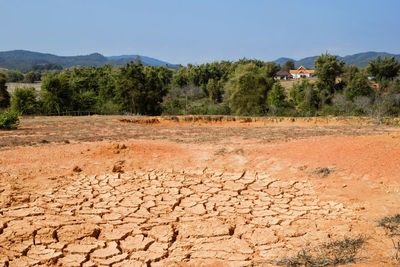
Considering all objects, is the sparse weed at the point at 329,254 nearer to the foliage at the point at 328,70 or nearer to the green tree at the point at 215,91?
the foliage at the point at 328,70

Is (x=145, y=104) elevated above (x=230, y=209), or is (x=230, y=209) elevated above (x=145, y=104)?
(x=145, y=104)

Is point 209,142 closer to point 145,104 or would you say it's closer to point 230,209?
point 230,209

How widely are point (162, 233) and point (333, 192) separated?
2579 millimetres

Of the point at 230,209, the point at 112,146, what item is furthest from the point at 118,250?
the point at 112,146

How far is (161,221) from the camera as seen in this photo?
3.49 metres

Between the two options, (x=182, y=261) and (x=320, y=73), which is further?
(x=320, y=73)

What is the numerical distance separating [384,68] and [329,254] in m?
39.5

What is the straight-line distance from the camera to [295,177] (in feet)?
16.0

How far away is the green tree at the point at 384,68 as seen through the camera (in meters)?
34.9

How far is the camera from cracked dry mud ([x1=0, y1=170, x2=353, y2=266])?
2.78 metres

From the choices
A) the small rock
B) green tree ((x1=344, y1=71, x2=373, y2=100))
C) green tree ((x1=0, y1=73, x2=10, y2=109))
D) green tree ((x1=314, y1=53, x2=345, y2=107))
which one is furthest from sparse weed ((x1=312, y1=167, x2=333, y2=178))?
green tree ((x1=0, y1=73, x2=10, y2=109))

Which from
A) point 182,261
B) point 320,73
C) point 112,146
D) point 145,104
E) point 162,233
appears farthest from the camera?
point 320,73

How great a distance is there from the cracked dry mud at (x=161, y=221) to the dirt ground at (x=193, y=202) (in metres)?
0.01

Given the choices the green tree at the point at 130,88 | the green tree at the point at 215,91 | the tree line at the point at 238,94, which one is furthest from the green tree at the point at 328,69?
the green tree at the point at 130,88
